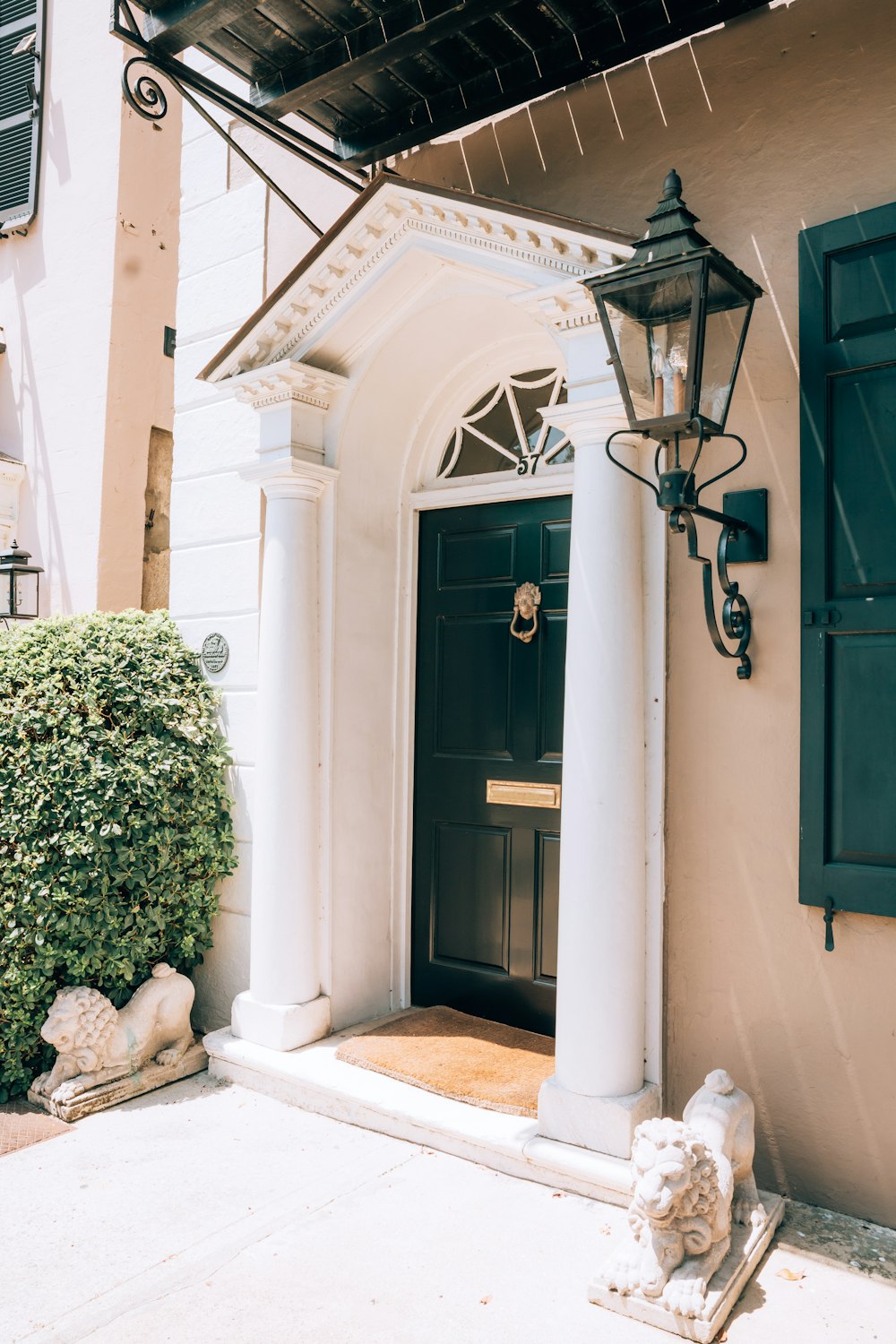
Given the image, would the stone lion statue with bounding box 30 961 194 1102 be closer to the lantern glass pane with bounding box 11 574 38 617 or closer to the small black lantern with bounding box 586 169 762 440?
the small black lantern with bounding box 586 169 762 440

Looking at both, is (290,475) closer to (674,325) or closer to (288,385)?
(288,385)

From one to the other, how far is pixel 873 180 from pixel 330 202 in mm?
2600

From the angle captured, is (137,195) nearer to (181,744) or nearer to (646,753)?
(181,744)

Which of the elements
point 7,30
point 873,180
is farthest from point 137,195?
point 873,180

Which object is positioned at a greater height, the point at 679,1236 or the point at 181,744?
the point at 181,744

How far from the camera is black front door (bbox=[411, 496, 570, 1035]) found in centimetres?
425

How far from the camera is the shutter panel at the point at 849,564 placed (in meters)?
3.03

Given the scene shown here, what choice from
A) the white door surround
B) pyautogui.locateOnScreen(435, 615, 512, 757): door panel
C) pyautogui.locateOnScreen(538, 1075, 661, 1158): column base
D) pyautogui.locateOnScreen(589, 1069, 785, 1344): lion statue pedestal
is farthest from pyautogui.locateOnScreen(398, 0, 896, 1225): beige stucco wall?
pyautogui.locateOnScreen(435, 615, 512, 757): door panel

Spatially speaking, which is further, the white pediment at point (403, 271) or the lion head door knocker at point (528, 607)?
the lion head door knocker at point (528, 607)

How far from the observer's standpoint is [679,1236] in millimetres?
2613

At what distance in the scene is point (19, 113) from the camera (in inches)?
319

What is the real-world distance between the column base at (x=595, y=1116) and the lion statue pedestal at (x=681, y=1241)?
16.5 inches

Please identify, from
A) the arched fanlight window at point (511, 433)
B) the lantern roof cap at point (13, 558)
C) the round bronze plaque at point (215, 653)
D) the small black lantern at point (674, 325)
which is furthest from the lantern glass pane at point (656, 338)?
the lantern roof cap at point (13, 558)

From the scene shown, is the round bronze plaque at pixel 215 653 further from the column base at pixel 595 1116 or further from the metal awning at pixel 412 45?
the column base at pixel 595 1116
